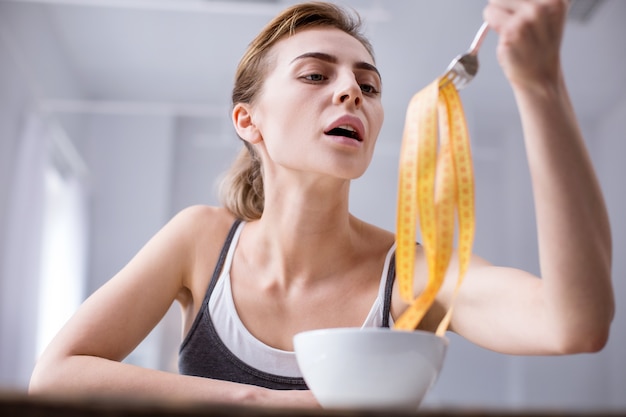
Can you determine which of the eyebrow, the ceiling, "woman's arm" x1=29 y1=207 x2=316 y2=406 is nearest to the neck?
"woman's arm" x1=29 y1=207 x2=316 y2=406

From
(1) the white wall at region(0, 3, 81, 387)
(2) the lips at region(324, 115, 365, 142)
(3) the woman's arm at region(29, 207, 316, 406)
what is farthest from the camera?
(1) the white wall at region(0, 3, 81, 387)

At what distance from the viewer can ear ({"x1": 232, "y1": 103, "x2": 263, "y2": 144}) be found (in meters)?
1.46

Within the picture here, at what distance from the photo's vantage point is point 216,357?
1.25m

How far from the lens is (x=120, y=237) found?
215 inches

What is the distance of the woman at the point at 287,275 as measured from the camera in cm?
90

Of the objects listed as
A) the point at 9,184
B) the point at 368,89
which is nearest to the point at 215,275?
the point at 368,89

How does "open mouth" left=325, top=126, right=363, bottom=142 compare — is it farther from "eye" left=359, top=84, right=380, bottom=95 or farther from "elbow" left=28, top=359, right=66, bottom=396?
"elbow" left=28, top=359, right=66, bottom=396

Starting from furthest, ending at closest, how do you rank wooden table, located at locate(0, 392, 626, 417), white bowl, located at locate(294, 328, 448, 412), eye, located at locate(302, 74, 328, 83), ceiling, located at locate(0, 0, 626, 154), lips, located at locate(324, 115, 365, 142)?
ceiling, located at locate(0, 0, 626, 154) < eye, located at locate(302, 74, 328, 83) < lips, located at locate(324, 115, 365, 142) < white bowl, located at locate(294, 328, 448, 412) < wooden table, located at locate(0, 392, 626, 417)

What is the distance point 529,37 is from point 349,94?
561 mm

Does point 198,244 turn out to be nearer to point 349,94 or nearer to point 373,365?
point 349,94

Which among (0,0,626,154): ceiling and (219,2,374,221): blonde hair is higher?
(0,0,626,154): ceiling

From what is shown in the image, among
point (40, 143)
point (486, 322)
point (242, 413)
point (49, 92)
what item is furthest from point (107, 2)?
point (242, 413)

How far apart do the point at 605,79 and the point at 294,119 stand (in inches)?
181

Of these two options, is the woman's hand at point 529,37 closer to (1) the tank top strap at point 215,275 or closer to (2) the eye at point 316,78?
(2) the eye at point 316,78
